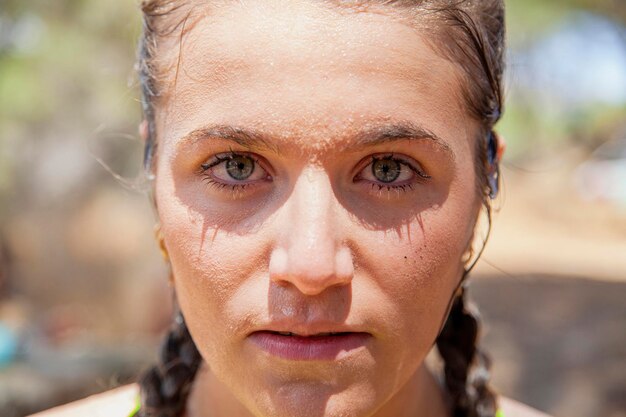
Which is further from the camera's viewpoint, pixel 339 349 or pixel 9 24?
pixel 9 24

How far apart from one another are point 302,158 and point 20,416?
3.04 metres

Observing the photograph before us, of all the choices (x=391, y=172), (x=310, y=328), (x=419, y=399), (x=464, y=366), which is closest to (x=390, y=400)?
(x=419, y=399)

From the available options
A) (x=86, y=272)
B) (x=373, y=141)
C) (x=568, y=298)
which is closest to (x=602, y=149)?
(x=568, y=298)

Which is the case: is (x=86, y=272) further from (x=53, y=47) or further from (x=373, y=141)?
(x=373, y=141)

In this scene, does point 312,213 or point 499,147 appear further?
point 499,147

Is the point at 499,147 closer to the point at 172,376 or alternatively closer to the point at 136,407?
the point at 172,376

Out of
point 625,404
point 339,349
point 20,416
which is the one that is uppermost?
point 339,349

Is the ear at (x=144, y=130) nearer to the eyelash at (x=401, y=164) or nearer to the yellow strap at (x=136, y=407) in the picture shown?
the eyelash at (x=401, y=164)

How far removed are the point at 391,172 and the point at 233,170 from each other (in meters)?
0.32

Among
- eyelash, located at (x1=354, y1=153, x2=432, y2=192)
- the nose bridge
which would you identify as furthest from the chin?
eyelash, located at (x1=354, y1=153, x2=432, y2=192)

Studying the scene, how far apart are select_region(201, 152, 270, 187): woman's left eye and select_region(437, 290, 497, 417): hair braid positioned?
0.79m

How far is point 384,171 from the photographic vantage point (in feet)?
4.84

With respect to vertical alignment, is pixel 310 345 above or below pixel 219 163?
below

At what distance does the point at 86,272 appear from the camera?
8125 millimetres
